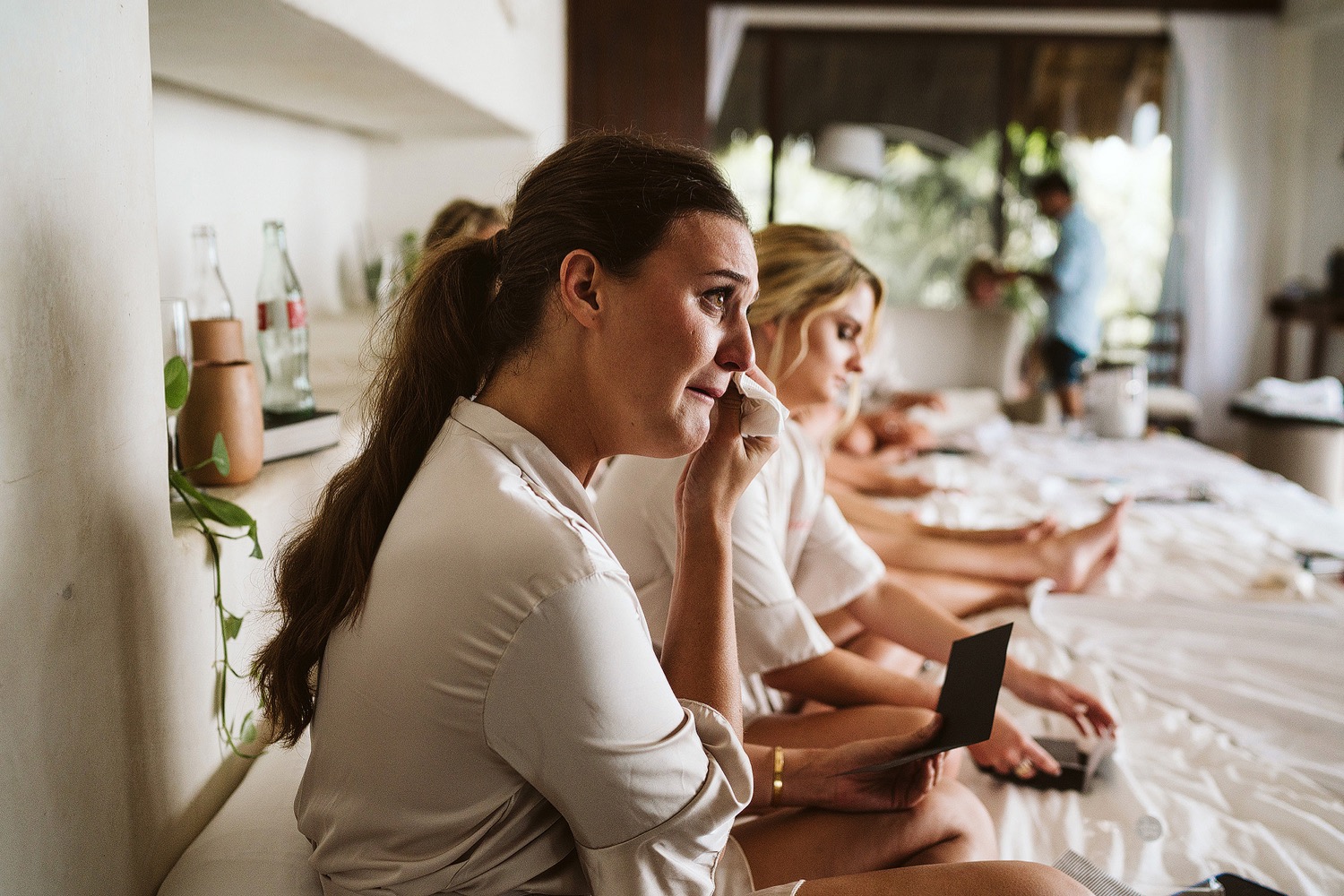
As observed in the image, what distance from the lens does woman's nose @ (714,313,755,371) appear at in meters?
0.99

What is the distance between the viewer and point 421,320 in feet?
3.24

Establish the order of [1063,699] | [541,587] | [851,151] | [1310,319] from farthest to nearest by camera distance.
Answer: [851,151], [1310,319], [1063,699], [541,587]

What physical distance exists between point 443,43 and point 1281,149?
18.8ft

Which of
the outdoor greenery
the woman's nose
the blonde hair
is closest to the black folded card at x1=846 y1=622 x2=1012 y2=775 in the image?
the woman's nose

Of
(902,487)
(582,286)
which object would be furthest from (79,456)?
(902,487)

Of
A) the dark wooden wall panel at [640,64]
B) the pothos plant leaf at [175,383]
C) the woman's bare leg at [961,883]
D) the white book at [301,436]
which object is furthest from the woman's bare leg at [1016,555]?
the dark wooden wall panel at [640,64]

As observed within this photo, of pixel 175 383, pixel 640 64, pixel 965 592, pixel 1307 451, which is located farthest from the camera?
pixel 640 64

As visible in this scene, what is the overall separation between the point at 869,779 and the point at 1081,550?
1.22m

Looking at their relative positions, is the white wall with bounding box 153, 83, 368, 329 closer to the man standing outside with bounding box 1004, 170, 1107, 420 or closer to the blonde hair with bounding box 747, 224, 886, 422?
the blonde hair with bounding box 747, 224, 886, 422

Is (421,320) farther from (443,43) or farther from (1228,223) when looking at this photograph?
(1228,223)

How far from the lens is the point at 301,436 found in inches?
59.7

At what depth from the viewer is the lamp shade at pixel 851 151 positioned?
5773 mm

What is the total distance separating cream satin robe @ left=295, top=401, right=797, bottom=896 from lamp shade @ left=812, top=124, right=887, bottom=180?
5.26m

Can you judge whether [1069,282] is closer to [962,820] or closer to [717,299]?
[962,820]
